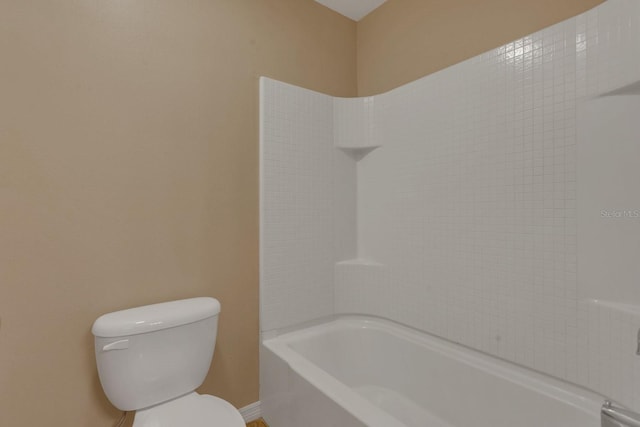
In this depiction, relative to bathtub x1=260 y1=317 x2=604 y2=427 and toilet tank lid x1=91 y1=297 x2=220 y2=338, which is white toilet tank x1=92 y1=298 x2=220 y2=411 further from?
bathtub x1=260 y1=317 x2=604 y2=427

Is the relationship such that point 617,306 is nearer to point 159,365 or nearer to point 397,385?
point 397,385

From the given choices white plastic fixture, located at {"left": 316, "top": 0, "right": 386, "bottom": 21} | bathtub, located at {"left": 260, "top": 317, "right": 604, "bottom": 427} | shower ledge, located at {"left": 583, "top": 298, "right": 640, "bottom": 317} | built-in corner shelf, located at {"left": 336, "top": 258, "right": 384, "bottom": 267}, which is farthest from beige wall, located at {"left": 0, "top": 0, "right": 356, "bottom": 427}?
shower ledge, located at {"left": 583, "top": 298, "right": 640, "bottom": 317}

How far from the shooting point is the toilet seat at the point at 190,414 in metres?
1.22

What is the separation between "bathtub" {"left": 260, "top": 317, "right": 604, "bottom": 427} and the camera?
127 centimetres

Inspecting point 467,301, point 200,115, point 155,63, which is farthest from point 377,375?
point 155,63

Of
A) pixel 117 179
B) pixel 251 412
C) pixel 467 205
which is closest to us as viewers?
pixel 117 179

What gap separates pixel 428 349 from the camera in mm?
1731

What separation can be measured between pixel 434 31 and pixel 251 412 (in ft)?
8.04

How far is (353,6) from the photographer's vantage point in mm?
2203

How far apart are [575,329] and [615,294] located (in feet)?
0.66

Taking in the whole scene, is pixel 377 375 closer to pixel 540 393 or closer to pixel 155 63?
pixel 540 393

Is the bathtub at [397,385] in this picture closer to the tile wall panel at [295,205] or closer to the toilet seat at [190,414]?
the tile wall panel at [295,205]

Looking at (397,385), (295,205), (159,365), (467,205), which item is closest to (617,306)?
(467,205)

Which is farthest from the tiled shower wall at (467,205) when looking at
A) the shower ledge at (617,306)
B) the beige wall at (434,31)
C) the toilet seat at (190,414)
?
the toilet seat at (190,414)
